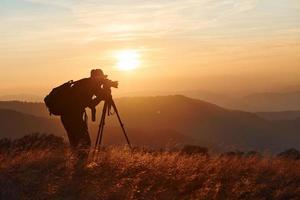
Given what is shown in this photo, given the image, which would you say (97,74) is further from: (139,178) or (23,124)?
(23,124)

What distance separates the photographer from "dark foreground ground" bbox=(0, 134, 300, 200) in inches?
348

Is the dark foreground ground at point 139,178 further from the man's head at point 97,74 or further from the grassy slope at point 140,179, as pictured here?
the man's head at point 97,74

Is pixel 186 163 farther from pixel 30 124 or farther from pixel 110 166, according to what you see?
pixel 30 124

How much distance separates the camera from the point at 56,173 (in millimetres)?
9977

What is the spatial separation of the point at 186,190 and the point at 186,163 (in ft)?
7.31

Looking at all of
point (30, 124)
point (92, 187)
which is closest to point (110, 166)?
point (92, 187)

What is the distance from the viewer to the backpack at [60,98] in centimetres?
1428

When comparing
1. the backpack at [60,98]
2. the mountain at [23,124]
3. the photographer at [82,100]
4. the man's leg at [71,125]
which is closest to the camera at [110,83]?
the photographer at [82,100]

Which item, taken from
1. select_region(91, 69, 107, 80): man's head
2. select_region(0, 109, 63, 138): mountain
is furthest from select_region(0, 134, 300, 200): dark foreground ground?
select_region(0, 109, 63, 138): mountain

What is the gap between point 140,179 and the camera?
952 cm

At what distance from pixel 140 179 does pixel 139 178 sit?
9cm

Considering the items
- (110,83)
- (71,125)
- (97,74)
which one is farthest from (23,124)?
(110,83)

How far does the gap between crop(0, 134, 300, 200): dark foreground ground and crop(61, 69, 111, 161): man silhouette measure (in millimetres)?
2103

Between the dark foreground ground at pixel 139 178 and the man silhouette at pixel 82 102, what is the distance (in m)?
2.10
